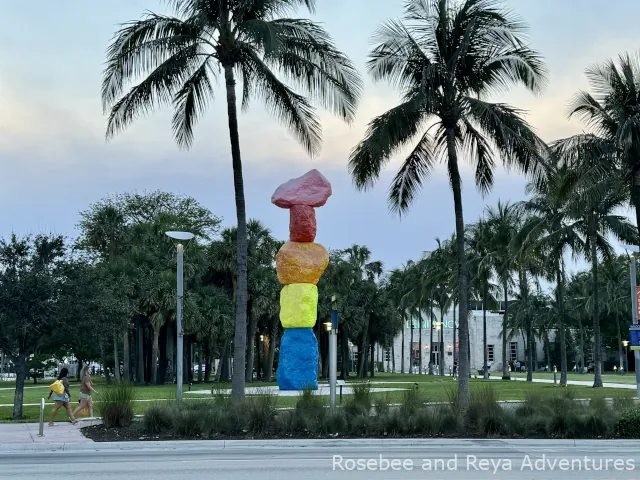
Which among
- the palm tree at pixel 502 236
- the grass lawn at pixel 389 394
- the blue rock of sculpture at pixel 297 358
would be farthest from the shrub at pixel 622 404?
the palm tree at pixel 502 236

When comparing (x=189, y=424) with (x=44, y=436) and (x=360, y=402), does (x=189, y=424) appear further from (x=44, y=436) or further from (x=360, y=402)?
(x=360, y=402)

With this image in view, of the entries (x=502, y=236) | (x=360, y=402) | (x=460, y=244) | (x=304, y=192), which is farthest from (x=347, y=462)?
(x=502, y=236)

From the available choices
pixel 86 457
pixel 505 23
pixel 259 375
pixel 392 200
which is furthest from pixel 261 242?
pixel 86 457

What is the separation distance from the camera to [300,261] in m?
35.9

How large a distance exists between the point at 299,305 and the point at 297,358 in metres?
2.57

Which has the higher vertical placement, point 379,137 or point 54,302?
point 379,137

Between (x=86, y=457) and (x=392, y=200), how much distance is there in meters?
12.1

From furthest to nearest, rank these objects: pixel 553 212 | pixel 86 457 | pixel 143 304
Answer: pixel 143 304
pixel 553 212
pixel 86 457

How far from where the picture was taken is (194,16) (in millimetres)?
19719

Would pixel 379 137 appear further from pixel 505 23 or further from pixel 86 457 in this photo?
pixel 86 457

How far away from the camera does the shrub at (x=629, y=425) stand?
1658cm

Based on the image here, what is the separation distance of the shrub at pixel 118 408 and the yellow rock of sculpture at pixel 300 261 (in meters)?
17.7

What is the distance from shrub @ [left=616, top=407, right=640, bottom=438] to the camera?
16578mm

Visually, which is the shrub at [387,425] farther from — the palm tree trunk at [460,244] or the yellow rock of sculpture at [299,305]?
the yellow rock of sculpture at [299,305]
